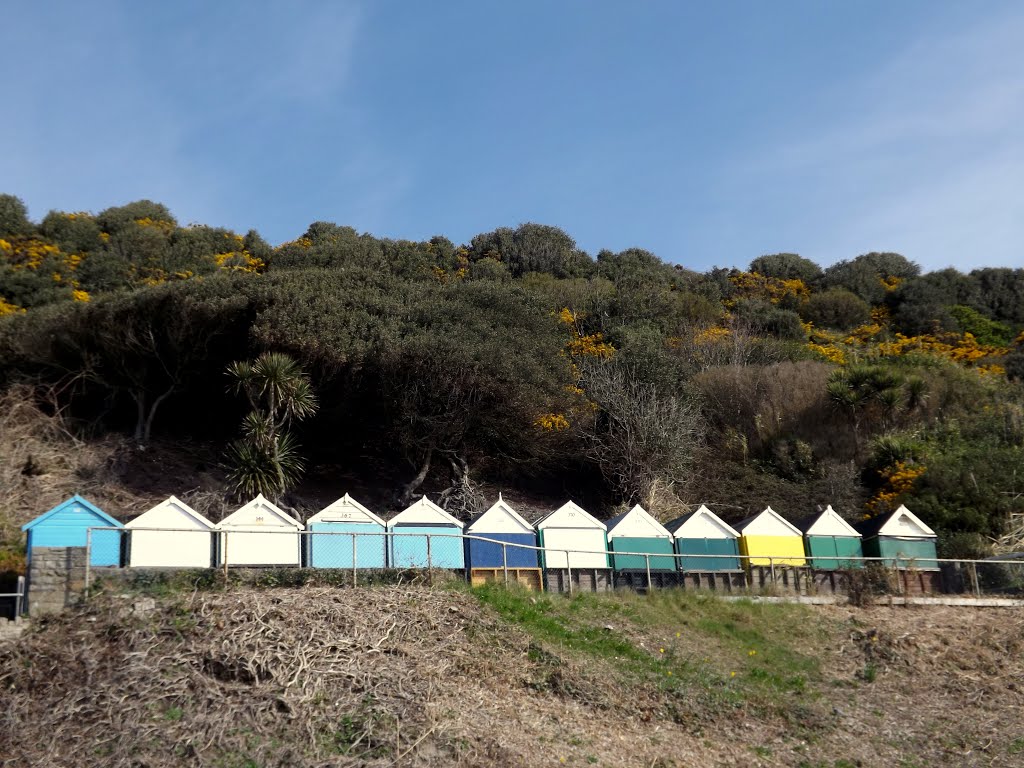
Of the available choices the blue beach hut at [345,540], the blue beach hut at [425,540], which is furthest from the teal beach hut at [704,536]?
the blue beach hut at [345,540]

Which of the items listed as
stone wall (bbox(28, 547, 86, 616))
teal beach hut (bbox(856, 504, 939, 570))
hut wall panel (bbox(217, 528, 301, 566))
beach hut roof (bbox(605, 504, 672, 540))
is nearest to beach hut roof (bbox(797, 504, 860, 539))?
teal beach hut (bbox(856, 504, 939, 570))

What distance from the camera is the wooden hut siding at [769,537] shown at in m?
29.1

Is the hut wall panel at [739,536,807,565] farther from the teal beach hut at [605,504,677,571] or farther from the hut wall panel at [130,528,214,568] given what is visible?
the hut wall panel at [130,528,214,568]

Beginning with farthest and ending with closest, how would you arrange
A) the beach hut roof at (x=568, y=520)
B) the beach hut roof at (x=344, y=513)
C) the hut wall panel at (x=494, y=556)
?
Answer: 1. the beach hut roof at (x=568, y=520)
2. the beach hut roof at (x=344, y=513)
3. the hut wall panel at (x=494, y=556)

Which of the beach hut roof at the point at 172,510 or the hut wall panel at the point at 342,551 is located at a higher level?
the beach hut roof at the point at 172,510

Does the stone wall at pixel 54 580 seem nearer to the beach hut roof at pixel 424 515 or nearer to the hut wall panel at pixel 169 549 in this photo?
the hut wall panel at pixel 169 549

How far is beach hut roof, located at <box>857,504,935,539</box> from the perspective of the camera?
97.5 feet

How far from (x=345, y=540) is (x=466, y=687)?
900cm

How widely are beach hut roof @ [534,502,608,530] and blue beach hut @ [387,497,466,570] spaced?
2.44m

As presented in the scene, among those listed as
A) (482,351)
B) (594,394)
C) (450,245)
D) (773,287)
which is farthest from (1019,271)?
(482,351)

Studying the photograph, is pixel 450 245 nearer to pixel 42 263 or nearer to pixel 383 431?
pixel 42 263

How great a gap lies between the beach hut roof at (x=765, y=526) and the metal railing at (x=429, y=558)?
1615 mm

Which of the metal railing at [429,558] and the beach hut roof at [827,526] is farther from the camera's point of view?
the beach hut roof at [827,526]

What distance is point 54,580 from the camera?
1736cm
